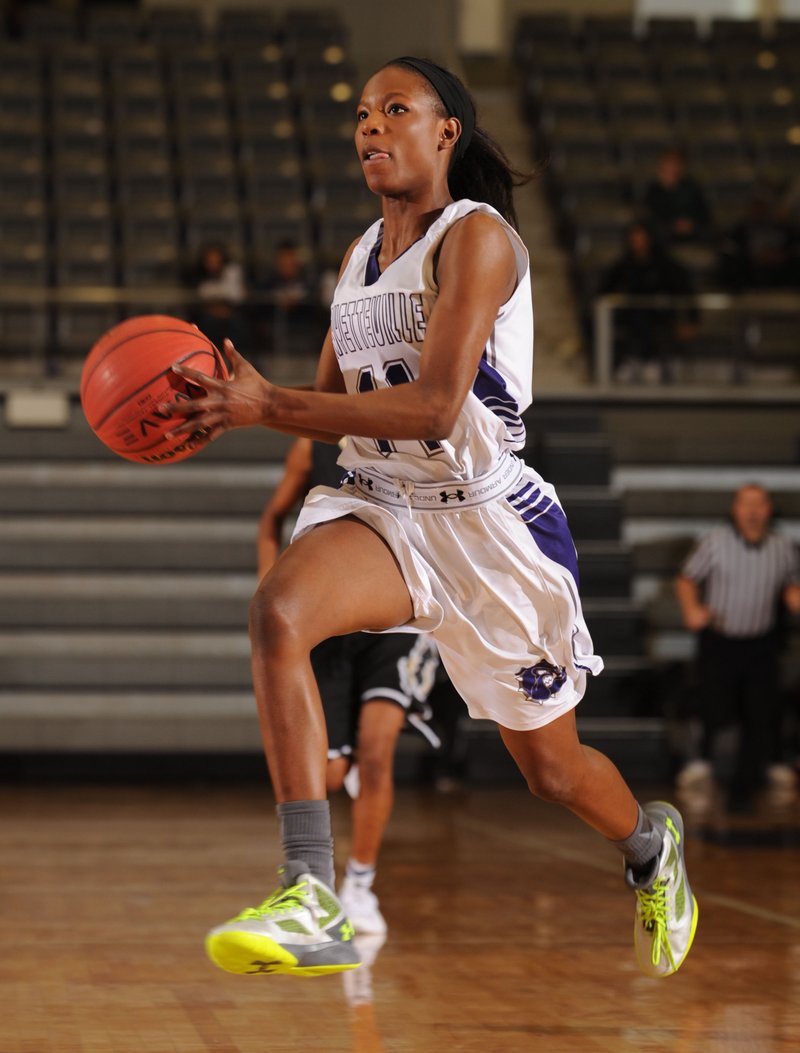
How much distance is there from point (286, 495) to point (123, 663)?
147 inches

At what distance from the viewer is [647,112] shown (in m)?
12.7

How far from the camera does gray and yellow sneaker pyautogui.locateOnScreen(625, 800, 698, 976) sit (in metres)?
3.38

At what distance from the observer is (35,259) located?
34.8 ft

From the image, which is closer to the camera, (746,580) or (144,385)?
(144,385)

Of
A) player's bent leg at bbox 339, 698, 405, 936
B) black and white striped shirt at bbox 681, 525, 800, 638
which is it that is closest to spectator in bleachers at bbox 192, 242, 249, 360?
black and white striped shirt at bbox 681, 525, 800, 638

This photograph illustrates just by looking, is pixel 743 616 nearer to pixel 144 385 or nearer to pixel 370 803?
pixel 370 803

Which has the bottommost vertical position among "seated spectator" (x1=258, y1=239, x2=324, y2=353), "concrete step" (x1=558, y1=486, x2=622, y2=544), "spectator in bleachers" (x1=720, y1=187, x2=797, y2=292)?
"concrete step" (x1=558, y1=486, x2=622, y2=544)

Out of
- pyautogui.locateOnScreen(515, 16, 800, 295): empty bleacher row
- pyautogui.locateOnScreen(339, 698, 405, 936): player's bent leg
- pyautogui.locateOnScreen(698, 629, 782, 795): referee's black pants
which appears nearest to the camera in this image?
pyautogui.locateOnScreen(339, 698, 405, 936): player's bent leg

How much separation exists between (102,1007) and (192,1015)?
0.22 meters

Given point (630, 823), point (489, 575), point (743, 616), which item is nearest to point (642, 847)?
point (630, 823)

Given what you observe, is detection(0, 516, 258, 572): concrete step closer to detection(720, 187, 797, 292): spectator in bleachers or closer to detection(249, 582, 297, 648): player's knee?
detection(720, 187, 797, 292): spectator in bleachers

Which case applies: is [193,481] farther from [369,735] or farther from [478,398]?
[478,398]

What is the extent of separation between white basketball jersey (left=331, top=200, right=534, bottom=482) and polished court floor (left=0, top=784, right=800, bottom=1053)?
1.19 metres

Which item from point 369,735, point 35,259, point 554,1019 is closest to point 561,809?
point 369,735
